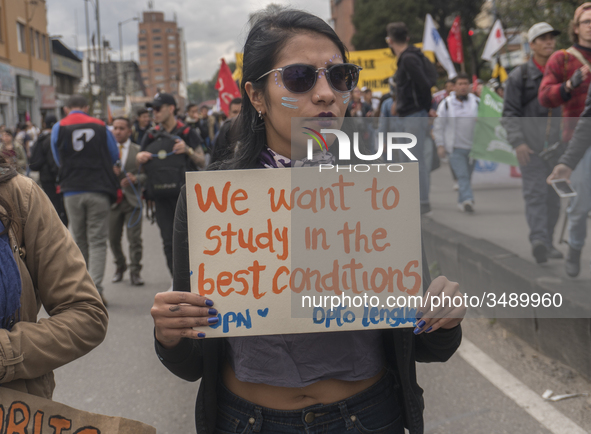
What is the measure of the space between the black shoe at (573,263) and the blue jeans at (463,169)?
10.3 ft

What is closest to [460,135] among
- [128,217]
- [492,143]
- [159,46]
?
[492,143]

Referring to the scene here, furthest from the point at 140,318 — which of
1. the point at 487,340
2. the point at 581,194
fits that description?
the point at 581,194

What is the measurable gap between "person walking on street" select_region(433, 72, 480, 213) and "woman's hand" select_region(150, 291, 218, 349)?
6534 mm

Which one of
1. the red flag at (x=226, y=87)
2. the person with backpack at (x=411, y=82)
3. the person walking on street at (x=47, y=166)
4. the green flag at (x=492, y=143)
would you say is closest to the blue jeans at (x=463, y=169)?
the green flag at (x=492, y=143)

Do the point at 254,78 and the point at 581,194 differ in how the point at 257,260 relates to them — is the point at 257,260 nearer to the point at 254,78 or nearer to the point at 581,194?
the point at 254,78

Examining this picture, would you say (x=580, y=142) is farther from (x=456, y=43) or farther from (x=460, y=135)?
(x=456, y=43)

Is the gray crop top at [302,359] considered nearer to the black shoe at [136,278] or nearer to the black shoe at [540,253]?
the black shoe at [540,253]

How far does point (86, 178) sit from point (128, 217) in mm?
994

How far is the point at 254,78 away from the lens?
1.76 meters

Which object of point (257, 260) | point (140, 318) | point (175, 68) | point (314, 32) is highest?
point (175, 68)

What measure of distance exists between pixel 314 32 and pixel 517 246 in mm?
5531

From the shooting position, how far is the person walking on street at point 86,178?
20.1 feet

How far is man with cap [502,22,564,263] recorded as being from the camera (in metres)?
5.39

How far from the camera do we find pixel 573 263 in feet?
15.6
